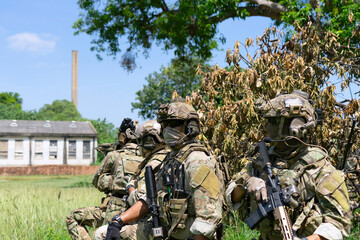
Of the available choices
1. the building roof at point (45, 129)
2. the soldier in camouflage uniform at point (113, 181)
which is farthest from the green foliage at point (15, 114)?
the soldier in camouflage uniform at point (113, 181)

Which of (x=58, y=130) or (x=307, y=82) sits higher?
(x=58, y=130)

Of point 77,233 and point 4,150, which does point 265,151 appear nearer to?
point 77,233

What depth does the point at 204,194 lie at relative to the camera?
12.4 ft

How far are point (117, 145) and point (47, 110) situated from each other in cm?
8135

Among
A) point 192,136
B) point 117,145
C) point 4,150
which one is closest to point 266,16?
point 117,145

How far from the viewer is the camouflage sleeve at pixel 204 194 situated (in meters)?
3.70

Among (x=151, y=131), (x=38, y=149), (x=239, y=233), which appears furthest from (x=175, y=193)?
(x=38, y=149)

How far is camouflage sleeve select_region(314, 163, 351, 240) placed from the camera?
3168 millimetres

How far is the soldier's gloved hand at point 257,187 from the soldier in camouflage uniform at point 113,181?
3.06 meters

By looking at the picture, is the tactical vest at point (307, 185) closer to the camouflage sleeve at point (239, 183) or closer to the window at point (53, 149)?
the camouflage sleeve at point (239, 183)

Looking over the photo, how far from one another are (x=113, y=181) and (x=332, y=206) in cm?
401

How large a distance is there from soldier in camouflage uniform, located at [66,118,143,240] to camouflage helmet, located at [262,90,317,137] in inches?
126

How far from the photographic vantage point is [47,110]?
85250mm

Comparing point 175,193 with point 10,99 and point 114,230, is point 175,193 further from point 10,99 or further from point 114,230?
point 10,99
